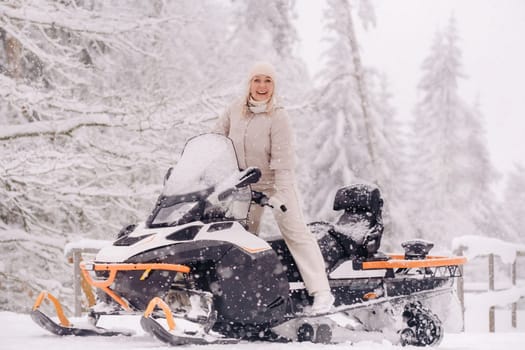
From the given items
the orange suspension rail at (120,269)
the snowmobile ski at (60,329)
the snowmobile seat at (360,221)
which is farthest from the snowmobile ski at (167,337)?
the snowmobile seat at (360,221)

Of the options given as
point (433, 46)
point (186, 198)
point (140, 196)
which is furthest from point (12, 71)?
point (433, 46)

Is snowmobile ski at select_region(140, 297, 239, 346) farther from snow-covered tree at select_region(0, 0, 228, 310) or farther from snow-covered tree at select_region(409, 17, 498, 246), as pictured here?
snow-covered tree at select_region(409, 17, 498, 246)

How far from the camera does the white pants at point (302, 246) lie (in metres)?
4.45

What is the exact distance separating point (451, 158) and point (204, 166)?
28.3 meters

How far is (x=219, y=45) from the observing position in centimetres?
2106

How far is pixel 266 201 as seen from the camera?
4461 millimetres

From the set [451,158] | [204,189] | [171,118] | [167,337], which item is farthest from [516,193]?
[167,337]

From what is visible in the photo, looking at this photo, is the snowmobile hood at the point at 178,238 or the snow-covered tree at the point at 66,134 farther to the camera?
the snow-covered tree at the point at 66,134

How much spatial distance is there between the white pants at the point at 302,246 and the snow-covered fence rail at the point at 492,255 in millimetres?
4276

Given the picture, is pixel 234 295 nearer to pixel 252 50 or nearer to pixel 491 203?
pixel 252 50

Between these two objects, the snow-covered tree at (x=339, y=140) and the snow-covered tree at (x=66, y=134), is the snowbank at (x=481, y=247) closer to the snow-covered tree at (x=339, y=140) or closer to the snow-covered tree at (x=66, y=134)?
the snow-covered tree at (x=66, y=134)

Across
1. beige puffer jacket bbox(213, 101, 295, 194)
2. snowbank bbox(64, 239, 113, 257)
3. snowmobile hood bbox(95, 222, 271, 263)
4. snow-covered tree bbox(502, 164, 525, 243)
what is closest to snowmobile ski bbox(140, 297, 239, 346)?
snowmobile hood bbox(95, 222, 271, 263)

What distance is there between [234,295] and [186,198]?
0.71 meters

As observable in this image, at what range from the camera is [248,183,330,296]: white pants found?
4445mm
